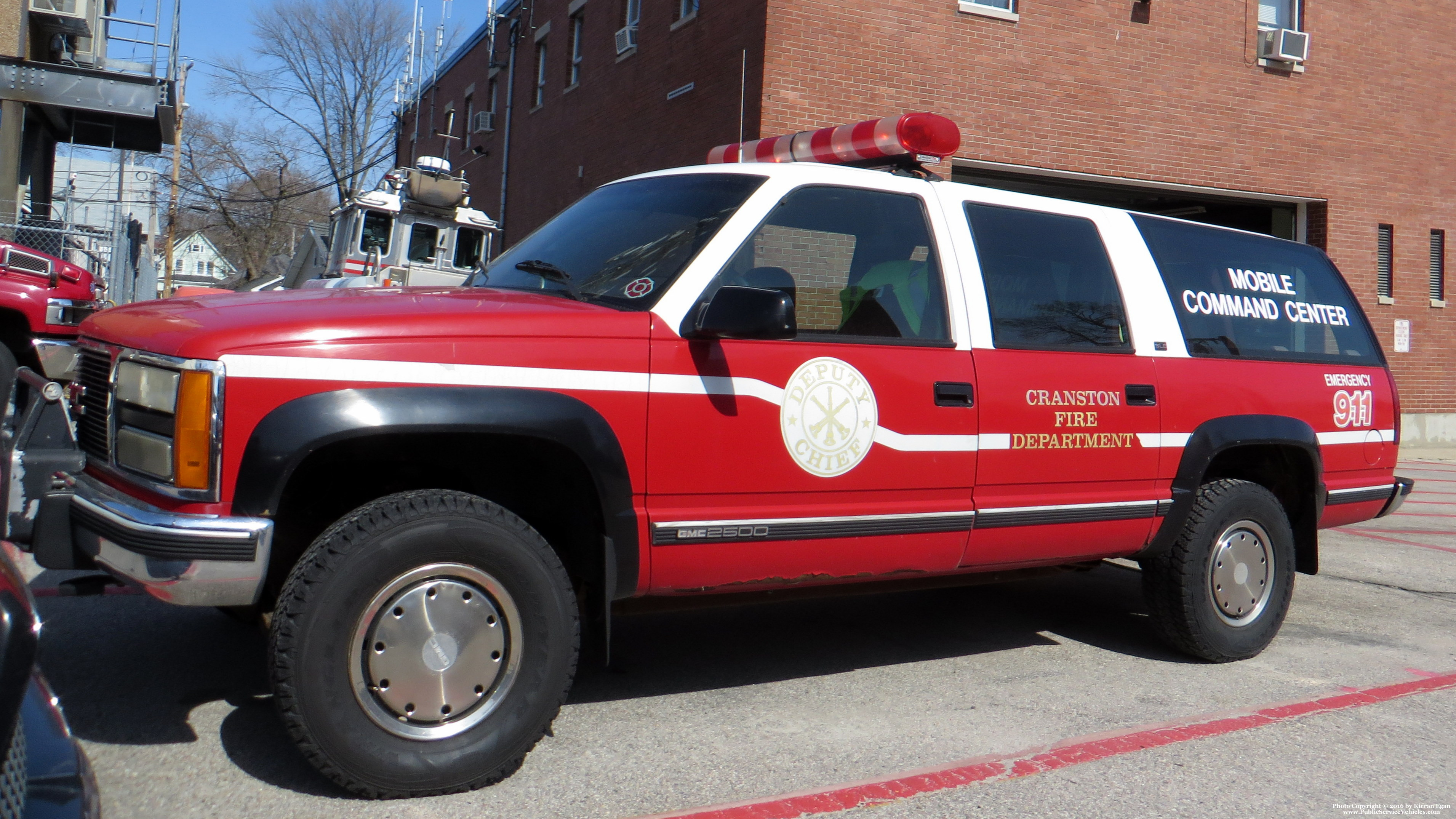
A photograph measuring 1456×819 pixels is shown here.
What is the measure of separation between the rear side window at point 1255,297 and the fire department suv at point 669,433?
0.9 inches

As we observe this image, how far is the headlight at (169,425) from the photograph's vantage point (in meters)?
2.91

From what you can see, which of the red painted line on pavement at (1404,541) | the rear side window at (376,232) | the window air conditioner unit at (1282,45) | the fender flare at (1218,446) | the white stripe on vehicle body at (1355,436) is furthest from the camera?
the window air conditioner unit at (1282,45)

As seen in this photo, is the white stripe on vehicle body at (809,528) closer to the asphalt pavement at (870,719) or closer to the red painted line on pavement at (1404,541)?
the asphalt pavement at (870,719)

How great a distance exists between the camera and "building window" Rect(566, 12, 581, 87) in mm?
21016

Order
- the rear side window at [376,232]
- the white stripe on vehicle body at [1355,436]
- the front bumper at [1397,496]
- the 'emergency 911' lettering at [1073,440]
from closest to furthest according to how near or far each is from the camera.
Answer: the 'emergency 911' lettering at [1073,440], the white stripe on vehicle body at [1355,436], the front bumper at [1397,496], the rear side window at [376,232]

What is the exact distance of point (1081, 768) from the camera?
3.67 metres

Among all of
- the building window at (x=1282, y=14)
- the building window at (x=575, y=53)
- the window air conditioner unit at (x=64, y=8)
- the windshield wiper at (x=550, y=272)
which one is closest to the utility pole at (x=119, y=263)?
the window air conditioner unit at (x=64, y=8)

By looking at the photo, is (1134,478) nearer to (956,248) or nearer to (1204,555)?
(1204,555)

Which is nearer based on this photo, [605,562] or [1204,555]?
[605,562]

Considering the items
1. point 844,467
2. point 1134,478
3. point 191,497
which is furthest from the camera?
point 1134,478

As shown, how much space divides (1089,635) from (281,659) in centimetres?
393

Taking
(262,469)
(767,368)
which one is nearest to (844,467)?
(767,368)

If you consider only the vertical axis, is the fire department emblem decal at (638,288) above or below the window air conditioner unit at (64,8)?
below

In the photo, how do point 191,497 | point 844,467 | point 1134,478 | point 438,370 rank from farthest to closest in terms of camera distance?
point 1134,478, point 844,467, point 438,370, point 191,497
